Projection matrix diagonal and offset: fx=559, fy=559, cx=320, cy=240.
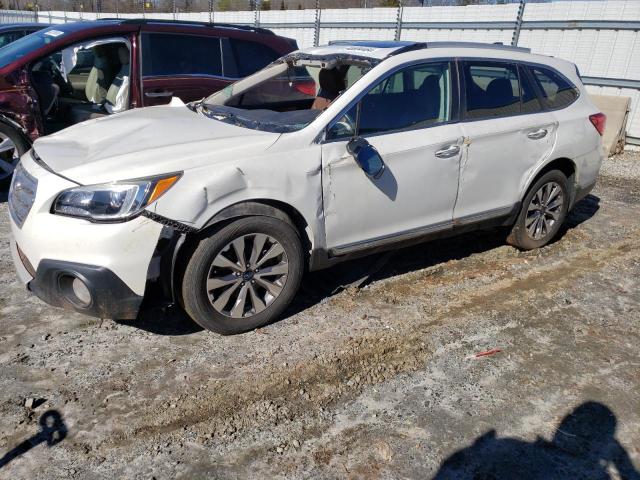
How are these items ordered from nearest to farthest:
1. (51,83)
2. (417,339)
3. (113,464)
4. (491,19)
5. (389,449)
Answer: (113,464) < (389,449) < (417,339) < (51,83) < (491,19)

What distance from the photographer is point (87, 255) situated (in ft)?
9.93

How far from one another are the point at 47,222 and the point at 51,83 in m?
3.53

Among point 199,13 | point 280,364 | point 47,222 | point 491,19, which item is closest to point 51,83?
point 47,222

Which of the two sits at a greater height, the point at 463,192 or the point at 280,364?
the point at 463,192

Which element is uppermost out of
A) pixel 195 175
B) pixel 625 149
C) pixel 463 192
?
pixel 195 175

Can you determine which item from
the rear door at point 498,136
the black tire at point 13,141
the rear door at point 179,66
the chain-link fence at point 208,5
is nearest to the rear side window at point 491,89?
the rear door at point 498,136

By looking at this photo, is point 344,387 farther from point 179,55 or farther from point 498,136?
point 179,55

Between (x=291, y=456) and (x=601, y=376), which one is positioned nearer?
(x=291, y=456)

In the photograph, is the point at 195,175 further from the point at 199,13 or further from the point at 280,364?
the point at 199,13

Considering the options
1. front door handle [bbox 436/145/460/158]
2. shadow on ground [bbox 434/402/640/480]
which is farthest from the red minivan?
shadow on ground [bbox 434/402/640/480]

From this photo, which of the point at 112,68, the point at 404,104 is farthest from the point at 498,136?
the point at 112,68

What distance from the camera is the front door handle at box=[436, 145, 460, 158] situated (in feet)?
13.4

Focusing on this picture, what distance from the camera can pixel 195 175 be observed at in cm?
319

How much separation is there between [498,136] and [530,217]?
1.03 meters
